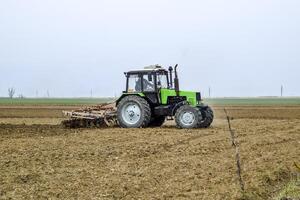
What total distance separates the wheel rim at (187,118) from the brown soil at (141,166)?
2734 millimetres

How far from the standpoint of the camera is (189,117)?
20.8m

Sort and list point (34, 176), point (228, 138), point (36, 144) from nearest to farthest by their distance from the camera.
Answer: point (34, 176) → point (36, 144) → point (228, 138)

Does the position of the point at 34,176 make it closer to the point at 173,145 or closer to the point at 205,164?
the point at 205,164

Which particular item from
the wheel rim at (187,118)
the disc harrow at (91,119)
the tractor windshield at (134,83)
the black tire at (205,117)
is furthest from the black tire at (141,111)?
the black tire at (205,117)

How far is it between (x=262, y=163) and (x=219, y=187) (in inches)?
109

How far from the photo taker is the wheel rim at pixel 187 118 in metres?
20.8

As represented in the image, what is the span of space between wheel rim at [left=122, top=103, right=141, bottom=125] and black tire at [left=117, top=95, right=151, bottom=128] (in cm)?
8

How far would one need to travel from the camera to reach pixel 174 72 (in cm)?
2195

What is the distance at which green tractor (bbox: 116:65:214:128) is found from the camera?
21.5m

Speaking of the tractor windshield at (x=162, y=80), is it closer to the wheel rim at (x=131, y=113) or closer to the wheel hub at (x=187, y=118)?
the wheel rim at (x=131, y=113)

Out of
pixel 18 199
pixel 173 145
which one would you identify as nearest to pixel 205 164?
pixel 173 145

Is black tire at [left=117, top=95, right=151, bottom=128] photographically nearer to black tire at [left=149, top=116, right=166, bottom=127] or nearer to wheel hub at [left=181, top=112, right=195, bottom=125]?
wheel hub at [left=181, top=112, right=195, bottom=125]

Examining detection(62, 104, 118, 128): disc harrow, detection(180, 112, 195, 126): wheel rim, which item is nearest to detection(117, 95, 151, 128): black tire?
detection(62, 104, 118, 128): disc harrow

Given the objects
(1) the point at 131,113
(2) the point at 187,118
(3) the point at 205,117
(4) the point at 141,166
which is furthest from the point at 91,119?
(4) the point at 141,166
